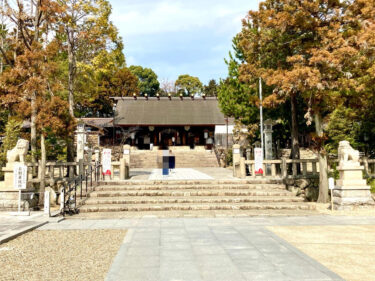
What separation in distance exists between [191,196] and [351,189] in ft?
18.5

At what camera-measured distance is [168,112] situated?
1425 inches

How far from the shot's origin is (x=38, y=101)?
10688 millimetres

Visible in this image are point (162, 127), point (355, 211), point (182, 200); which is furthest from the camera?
point (162, 127)

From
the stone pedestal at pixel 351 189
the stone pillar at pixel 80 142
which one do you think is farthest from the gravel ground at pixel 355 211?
the stone pillar at pixel 80 142

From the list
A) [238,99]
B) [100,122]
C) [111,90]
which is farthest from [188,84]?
[238,99]

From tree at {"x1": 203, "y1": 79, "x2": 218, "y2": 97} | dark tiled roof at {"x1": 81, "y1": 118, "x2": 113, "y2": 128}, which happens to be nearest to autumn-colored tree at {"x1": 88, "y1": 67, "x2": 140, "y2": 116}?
dark tiled roof at {"x1": 81, "y1": 118, "x2": 113, "y2": 128}

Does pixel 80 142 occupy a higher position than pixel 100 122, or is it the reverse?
pixel 100 122

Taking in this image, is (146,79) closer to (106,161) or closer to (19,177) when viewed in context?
(106,161)

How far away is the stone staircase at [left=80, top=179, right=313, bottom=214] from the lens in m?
10.1

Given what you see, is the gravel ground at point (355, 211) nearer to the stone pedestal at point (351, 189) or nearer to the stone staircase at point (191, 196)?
the stone pedestal at point (351, 189)

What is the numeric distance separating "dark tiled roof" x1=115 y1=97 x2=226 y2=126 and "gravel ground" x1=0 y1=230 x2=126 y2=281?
27.0 metres

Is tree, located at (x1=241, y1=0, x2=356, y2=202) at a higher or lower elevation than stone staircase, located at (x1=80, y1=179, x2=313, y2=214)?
higher

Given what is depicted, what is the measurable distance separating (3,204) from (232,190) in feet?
27.3

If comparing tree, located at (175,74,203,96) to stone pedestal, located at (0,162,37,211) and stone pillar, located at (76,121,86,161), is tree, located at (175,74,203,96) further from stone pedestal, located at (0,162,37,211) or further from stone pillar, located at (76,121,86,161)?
stone pedestal, located at (0,162,37,211)
